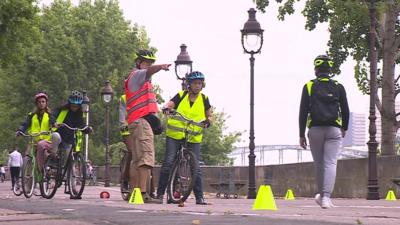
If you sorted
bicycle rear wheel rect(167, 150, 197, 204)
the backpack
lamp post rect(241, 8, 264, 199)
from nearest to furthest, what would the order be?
the backpack < bicycle rear wheel rect(167, 150, 197, 204) < lamp post rect(241, 8, 264, 199)

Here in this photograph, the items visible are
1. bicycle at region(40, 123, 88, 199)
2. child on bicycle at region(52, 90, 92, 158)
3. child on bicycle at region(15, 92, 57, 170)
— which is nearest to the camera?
bicycle at region(40, 123, 88, 199)

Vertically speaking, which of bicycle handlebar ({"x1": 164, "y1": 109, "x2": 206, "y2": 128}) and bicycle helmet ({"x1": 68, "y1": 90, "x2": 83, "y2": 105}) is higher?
bicycle helmet ({"x1": 68, "y1": 90, "x2": 83, "y2": 105})

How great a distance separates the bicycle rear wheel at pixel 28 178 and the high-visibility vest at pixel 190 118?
3966 millimetres

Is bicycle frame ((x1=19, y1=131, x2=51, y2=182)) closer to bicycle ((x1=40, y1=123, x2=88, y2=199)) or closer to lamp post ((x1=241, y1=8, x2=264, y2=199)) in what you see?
bicycle ((x1=40, y1=123, x2=88, y2=199))

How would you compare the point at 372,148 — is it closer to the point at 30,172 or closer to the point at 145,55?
the point at 30,172

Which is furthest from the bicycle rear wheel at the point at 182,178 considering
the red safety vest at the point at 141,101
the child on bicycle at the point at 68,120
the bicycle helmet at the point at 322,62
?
the child on bicycle at the point at 68,120

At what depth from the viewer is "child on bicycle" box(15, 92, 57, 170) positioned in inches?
545

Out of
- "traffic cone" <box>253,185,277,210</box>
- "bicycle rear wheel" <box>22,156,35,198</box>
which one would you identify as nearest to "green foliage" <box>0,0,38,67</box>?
"bicycle rear wheel" <box>22,156,35,198</box>

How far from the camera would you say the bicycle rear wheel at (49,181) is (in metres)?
13.4

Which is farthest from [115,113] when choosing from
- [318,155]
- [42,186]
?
[318,155]

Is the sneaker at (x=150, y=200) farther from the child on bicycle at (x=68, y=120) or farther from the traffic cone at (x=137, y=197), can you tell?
the child on bicycle at (x=68, y=120)

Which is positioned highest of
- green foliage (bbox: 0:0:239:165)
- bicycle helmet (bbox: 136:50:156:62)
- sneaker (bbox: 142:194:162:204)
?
green foliage (bbox: 0:0:239:165)

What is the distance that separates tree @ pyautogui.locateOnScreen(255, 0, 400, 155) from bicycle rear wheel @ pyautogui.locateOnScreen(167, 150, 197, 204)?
18526 millimetres

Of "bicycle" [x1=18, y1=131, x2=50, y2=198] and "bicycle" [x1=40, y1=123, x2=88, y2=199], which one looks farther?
"bicycle" [x1=18, y1=131, x2=50, y2=198]
